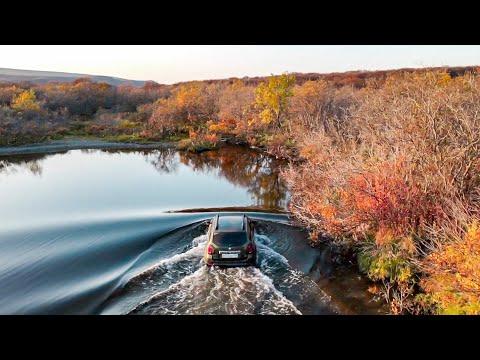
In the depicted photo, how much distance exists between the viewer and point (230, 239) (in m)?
13.7

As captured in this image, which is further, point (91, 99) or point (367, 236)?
point (91, 99)

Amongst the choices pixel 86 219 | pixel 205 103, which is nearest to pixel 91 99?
pixel 205 103

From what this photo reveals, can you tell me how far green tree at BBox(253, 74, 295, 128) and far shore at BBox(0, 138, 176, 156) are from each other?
1354 centimetres

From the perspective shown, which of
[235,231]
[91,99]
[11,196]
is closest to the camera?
[235,231]

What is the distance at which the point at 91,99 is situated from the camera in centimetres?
6875

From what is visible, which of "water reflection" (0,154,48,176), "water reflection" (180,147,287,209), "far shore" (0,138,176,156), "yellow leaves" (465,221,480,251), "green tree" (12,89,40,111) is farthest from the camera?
"green tree" (12,89,40,111)

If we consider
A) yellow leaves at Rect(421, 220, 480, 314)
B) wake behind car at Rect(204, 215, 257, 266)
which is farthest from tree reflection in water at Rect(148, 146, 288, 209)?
yellow leaves at Rect(421, 220, 480, 314)

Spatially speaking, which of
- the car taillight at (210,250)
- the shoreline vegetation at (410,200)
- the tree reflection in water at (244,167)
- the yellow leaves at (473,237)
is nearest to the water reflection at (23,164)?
the tree reflection in water at (244,167)

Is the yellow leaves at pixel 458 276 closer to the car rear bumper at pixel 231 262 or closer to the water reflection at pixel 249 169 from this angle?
the car rear bumper at pixel 231 262

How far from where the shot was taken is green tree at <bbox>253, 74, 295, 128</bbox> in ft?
133

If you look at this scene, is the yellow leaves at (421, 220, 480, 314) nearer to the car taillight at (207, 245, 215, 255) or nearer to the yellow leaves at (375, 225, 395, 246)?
the yellow leaves at (375, 225, 395, 246)

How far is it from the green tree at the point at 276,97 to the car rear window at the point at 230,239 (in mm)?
29262
